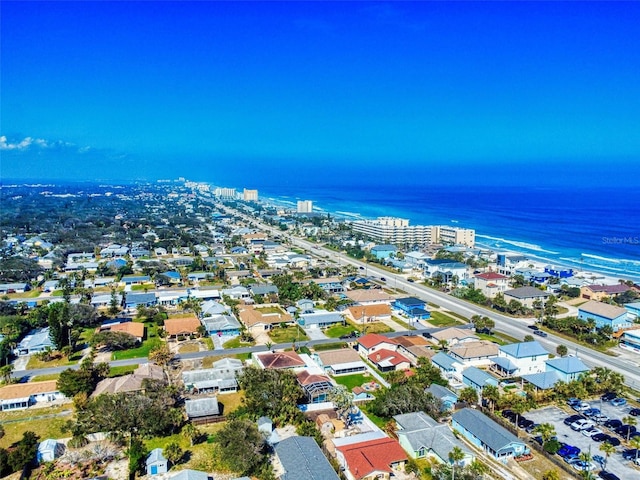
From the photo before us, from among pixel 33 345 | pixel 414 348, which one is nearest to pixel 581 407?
pixel 414 348

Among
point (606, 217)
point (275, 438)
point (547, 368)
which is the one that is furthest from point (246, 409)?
point (606, 217)

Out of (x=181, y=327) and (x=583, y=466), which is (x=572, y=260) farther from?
(x=181, y=327)

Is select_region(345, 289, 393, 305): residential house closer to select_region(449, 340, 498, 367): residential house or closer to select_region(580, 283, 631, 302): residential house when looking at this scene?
select_region(449, 340, 498, 367): residential house

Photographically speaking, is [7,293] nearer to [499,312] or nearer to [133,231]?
[133,231]

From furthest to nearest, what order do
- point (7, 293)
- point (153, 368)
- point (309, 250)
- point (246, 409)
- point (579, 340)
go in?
1. point (309, 250)
2. point (7, 293)
3. point (579, 340)
4. point (153, 368)
5. point (246, 409)

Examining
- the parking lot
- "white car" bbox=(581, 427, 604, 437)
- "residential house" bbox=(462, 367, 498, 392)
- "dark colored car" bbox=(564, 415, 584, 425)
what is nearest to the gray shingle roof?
the parking lot

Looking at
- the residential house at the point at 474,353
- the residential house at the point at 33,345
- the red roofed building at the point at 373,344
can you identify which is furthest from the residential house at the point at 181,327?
the residential house at the point at 474,353

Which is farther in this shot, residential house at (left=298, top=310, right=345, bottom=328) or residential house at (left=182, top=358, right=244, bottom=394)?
residential house at (left=298, top=310, right=345, bottom=328)
